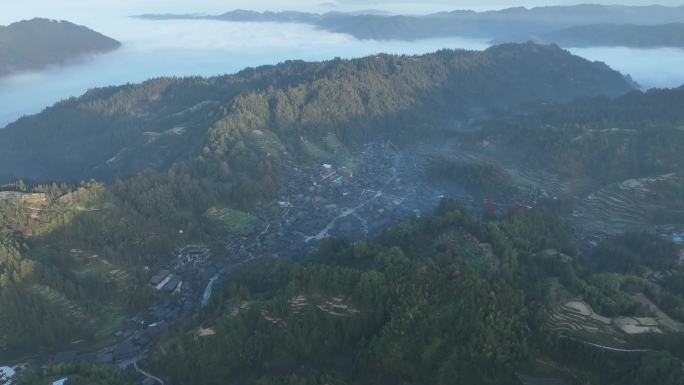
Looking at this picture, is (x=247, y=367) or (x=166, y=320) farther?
(x=166, y=320)

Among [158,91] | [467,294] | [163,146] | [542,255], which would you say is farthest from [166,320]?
[158,91]

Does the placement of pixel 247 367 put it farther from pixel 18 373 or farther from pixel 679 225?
pixel 679 225

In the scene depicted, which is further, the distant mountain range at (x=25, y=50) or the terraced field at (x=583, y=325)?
the distant mountain range at (x=25, y=50)

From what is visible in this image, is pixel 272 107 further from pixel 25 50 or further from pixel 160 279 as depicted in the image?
pixel 25 50

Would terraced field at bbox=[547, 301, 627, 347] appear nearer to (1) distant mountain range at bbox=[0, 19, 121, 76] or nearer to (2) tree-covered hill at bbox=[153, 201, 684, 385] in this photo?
(2) tree-covered hill at bbox=[153, 201, 684, 385]

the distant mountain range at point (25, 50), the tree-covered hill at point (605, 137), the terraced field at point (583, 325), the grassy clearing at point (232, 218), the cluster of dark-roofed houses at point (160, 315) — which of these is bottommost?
the cluster of dark-roofed houses at point (160, 315)

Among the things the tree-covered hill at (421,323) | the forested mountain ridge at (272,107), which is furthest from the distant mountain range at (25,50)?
the tree-covered hill at (421,323)

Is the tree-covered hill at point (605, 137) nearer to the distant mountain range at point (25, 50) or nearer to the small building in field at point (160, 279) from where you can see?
the small building in field at point (160, 279)

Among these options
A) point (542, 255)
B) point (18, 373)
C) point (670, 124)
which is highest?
point (670, 124)
